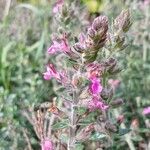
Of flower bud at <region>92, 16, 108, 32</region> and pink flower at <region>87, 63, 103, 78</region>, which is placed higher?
flower bud at <region>92, 16, 108, 32</region>

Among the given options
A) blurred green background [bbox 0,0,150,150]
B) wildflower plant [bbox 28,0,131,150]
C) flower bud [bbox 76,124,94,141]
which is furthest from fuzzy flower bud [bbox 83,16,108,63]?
blurred green background [bbox 0,0,150,150]

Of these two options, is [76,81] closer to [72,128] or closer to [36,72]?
[72,128]

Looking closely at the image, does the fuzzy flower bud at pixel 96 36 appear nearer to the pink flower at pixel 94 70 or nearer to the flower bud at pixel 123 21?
the pink flower at pixel 94 70

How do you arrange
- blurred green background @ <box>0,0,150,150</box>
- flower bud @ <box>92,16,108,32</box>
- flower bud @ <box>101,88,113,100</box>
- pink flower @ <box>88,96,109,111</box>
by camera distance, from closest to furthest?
flower bud @ <box>92,16,108,32</box> < pink flower @ <box>88,96,109,111</box> < flower bud @ <box>101,88,113,100</box> < blurred green background @ <box>0,0,150,150</box>

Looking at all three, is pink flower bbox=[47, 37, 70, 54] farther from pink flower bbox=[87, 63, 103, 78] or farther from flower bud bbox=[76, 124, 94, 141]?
flower bud bbox=[76, 124, 94, 141]

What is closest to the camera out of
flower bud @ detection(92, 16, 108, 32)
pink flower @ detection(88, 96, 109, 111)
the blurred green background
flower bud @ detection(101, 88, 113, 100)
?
flower bud @ detection(92, 16, 108, 32)

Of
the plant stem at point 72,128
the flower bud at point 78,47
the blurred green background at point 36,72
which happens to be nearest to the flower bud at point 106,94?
the plant stem at point 72,128

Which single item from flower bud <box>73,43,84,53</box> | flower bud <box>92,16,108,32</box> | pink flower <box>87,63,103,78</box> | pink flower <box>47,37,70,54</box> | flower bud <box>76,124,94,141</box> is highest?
flower bud <box>92,16,108,32</box>
